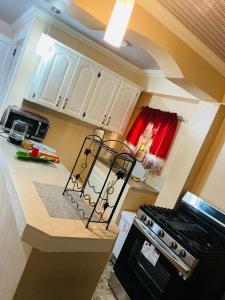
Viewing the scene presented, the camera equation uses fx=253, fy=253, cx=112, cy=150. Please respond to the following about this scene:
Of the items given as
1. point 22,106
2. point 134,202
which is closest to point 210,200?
point 134,202

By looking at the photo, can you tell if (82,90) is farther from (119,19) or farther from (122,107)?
(119,19)

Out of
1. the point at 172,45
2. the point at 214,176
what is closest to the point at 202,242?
the point at 214,176

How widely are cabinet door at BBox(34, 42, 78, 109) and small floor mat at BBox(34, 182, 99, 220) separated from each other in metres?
1.79

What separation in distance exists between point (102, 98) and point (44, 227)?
8.69 ft

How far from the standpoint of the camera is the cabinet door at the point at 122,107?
3.63 meters

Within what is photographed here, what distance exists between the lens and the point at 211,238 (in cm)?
221

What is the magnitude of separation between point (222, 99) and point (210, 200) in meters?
1.00

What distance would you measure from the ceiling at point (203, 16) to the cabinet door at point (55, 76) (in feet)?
5.47

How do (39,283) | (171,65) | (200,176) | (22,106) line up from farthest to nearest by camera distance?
(22,106), (200,176), (171,65), (39,283)

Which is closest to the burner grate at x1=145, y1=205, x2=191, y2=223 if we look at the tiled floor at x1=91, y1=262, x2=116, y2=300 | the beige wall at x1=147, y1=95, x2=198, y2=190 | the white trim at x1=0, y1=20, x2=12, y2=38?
the beige wall at x1=147, y1=95, x2=198, y2=190

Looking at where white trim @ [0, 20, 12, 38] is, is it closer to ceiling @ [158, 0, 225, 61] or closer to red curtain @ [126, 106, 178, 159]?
red curtain @ [126, 106, 178, 159]

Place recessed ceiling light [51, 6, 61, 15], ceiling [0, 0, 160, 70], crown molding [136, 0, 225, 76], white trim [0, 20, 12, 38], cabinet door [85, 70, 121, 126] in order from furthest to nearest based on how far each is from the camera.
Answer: white trim [0, 20, 12, 38] → cabinet door [85, 70, 121, 126] → ceiling [0, 0, 160, 70] → recessed ceiling light [51, 6, 61, 15] → crown molding [136, 0, 225, 76]

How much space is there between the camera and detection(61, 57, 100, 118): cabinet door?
10.7 ft

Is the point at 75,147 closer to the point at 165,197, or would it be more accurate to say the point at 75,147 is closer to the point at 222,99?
the point at 165,197
